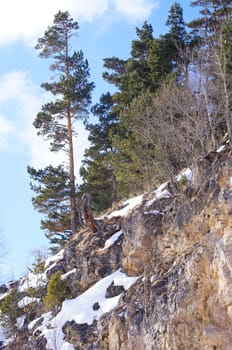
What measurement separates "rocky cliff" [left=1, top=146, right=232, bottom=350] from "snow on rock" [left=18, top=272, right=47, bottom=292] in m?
0.12

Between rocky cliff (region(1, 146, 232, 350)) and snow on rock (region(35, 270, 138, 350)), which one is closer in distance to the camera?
rocky cliff (region(1, 146, 232, 350))

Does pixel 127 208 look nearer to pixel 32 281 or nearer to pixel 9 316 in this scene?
pixel 32 281

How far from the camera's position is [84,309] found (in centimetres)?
1523

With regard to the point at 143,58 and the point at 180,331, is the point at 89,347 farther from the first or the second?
the point at 143,58

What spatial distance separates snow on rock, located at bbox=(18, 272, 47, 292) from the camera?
18.8 meters

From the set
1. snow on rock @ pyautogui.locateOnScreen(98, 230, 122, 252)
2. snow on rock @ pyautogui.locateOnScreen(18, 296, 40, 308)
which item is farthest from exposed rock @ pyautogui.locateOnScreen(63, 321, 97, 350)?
snow on rock @ pyautogui.locateOnScreen(18, 296, 40, 308)

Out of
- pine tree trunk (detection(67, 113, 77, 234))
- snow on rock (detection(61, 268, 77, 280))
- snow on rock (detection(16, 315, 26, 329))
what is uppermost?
pine tree trunk (detection(67, 113, 77, 234))

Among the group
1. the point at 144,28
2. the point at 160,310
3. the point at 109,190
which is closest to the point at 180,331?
the point at 160,310

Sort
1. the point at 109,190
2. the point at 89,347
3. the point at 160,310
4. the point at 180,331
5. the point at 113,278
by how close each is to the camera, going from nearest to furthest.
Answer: the point at 180,331 < the point at 160,310 < the point at 89,347 < the point at 113,278 < the point at 109,190

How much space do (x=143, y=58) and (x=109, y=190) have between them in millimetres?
7428

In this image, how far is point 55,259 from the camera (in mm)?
19250

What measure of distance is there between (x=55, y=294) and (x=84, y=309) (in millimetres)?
1630

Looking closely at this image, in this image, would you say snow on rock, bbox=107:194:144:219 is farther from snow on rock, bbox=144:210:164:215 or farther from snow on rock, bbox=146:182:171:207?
snow on rock, bbox=144:210:164:215

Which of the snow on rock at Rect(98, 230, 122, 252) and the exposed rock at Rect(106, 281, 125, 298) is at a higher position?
the snow on rock at Rect(98, 230, 122, 252)
